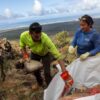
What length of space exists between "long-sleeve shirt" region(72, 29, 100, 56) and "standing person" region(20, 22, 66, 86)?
0.40 m

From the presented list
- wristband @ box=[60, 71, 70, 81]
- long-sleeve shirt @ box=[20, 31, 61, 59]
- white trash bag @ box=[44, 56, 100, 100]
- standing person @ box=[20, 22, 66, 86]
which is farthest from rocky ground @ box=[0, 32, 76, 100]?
wristband @ box=[60, 71, 70, 81]

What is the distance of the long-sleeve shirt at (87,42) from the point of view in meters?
5.85

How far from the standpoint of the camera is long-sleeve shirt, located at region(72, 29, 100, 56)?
19.2ft

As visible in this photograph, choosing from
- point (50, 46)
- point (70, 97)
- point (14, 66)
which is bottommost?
point (14, 66)

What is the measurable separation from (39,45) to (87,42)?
95 centimetres

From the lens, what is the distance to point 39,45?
6488 mm

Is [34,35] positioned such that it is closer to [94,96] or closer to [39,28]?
[39,28]

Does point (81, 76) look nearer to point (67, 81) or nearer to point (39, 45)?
point (67, 81)

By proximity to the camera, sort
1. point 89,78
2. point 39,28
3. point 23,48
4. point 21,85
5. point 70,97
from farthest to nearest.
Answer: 1. point 21,85
2. point 23,48
3. point 39,28
4. point 89,78
5. point 70,97

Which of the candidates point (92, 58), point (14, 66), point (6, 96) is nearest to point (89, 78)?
point (92, 58)

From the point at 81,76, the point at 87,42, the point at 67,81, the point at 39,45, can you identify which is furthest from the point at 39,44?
the point at 67,81

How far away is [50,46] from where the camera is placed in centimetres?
614

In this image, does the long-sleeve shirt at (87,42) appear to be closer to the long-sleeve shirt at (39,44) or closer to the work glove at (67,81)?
the long-sleeve shirt at (39,44)

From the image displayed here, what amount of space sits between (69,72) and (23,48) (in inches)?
58.0
